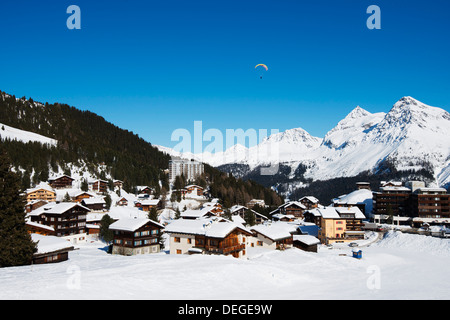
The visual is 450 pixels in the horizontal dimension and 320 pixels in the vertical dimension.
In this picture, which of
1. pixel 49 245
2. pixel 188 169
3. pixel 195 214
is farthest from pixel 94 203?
pixel 188 169

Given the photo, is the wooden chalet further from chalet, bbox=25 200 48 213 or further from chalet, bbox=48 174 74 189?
chalet, bbox=25 200 48 213

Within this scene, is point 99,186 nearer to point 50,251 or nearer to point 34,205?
point 34,205

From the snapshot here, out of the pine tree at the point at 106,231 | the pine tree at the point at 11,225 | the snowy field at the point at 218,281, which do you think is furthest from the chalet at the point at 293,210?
the pine tree at the point at 11,225

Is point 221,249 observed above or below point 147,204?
below
